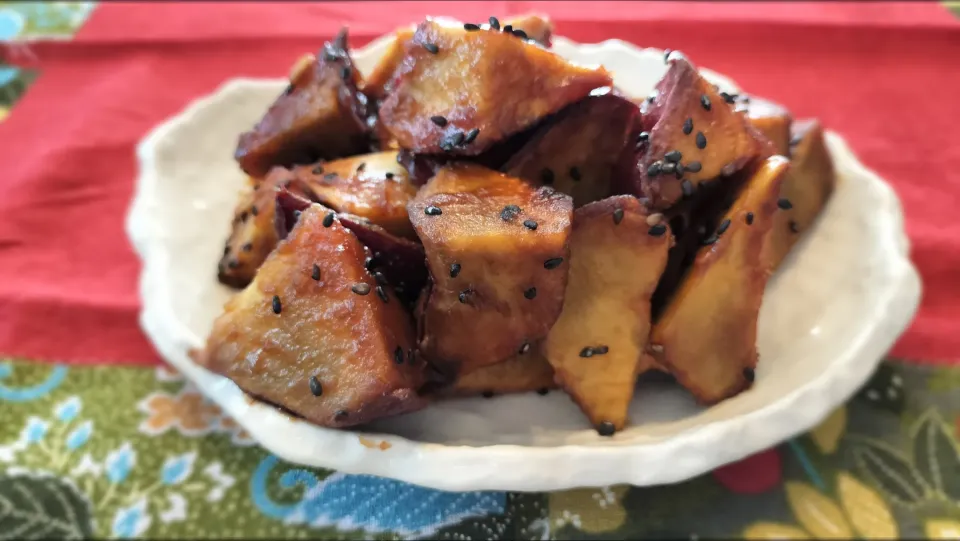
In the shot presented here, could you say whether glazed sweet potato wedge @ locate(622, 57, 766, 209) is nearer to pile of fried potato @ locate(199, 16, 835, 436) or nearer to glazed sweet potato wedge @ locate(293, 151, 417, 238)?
pile of fried potato @ locate(199, 16, 835, 436)

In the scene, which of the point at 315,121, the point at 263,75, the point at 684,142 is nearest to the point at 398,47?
the point at 315,121

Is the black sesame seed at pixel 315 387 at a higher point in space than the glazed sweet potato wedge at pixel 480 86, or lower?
lower

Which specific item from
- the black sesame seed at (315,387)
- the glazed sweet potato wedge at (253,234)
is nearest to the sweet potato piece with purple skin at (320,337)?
the black sesame seed at (315,387)

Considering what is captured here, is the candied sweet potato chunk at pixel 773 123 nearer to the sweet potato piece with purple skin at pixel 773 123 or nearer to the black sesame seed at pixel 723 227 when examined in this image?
the sweet potato piece with purple skin at pixel 773 123

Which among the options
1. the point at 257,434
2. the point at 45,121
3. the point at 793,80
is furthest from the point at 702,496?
the point at 45,121

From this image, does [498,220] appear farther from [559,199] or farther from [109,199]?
[109,199]
